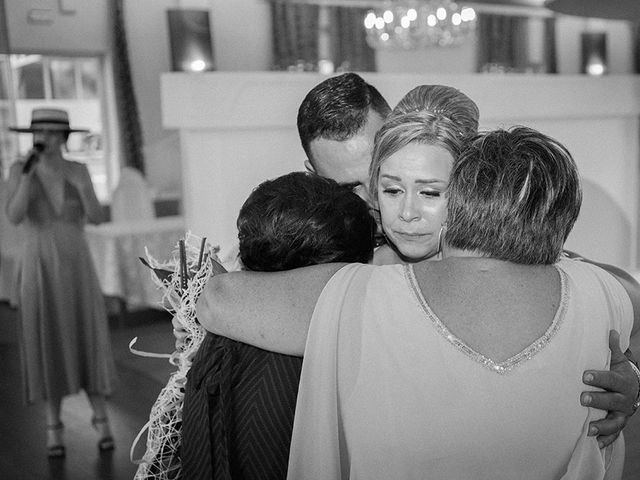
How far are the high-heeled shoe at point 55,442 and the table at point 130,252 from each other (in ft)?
2.16

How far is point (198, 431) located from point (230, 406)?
0.24 feet

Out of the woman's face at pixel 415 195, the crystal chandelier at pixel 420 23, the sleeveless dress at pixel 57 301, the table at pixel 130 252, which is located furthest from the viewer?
the crystal chandelier at pixel 420 23

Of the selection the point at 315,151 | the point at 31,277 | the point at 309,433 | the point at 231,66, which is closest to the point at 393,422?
the point at 309,433

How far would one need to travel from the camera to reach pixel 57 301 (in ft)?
9.96

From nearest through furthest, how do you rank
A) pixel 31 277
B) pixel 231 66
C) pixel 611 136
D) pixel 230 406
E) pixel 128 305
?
pixel 230 406, pixel 31 277, pixel 128 305, pixel 611 136, pixel 231 66

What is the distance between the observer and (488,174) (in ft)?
3.46

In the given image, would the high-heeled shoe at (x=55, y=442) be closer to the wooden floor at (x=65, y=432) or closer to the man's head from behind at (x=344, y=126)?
the wooden floor at (x=65, y=432)

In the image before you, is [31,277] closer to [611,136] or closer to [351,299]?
[351,299]

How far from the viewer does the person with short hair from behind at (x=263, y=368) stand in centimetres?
115

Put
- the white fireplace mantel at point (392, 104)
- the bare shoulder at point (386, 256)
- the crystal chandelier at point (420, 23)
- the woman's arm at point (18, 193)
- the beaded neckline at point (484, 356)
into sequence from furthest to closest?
1. the crystal chandelier at point (420, 23)
2. the white fireplace mantel at point (392, 104)
3. the woman's arm at point (18, 193)
4. the bare shoulder at point (386, 256)
5. the beaded neckline at point (484, 356)

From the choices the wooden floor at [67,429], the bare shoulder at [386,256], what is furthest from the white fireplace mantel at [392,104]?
the bare shoulder at [386,256]

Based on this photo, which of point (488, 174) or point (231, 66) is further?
point (231, 66)

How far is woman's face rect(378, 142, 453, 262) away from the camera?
4.09 feet

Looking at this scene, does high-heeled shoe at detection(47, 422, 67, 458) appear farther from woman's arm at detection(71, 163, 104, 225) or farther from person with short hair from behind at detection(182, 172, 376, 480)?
person with short hair from behind at detection(182, 172, 376, 480)
